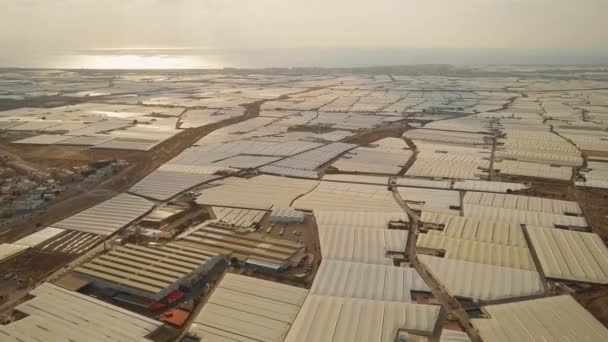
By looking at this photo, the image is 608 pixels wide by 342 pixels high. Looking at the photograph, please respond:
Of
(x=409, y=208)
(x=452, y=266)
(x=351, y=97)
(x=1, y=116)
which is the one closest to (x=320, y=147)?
(x=409, y=208)

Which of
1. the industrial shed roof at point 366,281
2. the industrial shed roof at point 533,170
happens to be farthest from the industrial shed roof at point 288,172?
the industrial shed roof at point 533,170

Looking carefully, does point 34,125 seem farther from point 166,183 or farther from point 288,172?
point 288,172

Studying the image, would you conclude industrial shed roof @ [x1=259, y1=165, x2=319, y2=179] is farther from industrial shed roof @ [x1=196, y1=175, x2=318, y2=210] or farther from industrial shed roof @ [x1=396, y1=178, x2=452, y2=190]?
industrial shed roof @ [x1=396, y1=178, x2=452, y2=190]

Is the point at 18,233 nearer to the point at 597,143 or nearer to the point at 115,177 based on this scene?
the point at 115,177

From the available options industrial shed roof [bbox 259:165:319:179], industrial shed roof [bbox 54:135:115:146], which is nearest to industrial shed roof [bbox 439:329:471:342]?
industrial shed roof [bbox 259:165:319:179]

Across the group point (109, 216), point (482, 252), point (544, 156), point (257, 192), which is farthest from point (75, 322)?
point (544, 156)

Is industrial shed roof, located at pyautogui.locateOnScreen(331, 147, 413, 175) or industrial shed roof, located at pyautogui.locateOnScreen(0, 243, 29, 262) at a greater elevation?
industrial shed roof, located at pyautogui.locateOnScreen(0, 243, 29, 262)

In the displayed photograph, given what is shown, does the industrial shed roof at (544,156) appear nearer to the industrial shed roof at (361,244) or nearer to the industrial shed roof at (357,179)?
the industrial shed roof at (357,179)
